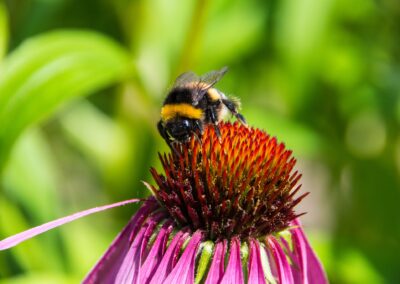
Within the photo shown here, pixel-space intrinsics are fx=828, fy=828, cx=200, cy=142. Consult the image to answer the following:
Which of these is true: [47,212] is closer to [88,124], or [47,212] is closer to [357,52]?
[88,124]

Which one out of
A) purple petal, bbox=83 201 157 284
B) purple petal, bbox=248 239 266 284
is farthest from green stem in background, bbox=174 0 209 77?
purple petal, bbox=248 239 266 284

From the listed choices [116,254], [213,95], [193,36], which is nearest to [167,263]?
[116,254]

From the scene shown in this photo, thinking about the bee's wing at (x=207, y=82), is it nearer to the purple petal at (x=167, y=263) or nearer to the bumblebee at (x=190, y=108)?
the bumblebee at (x=190, y=108)

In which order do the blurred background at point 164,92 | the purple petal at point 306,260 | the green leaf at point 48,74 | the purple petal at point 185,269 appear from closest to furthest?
the purple petal at point 185,269 < the purple petal at point 306,260 < the green leaf at point 48,74 < the blurred background at point 164,92

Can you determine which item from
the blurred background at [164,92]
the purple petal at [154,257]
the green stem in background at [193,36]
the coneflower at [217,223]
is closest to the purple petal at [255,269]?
the coneflower at [217,223]

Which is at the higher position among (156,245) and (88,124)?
(88,124)

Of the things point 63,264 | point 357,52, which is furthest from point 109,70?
point 357,52

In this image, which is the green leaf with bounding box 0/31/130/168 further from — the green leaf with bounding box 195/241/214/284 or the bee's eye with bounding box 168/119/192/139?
the green leaf with bounding box 195/241/214/284

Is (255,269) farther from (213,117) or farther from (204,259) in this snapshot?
(213,117)
